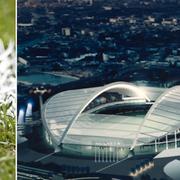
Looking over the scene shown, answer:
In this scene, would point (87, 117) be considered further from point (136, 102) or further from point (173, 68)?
point (173, 68)

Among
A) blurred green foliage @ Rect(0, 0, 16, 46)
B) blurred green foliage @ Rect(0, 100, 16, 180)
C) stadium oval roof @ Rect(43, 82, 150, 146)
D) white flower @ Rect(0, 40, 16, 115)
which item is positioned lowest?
blurred green foliage @ Rect(0, 100, 16, 180)

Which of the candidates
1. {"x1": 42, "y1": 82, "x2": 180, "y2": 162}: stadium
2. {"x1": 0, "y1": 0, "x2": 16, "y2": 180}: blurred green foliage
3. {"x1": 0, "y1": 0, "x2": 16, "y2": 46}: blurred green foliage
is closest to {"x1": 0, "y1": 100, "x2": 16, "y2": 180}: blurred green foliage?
{"x1": 0, "y1": 0, "x2": 16, "y2": 180}: blurred green foliage

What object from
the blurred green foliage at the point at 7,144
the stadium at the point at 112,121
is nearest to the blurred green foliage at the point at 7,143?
the blurred green foliage at the point at 7,144

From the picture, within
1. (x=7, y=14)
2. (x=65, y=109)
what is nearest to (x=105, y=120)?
(x=65, y=109)

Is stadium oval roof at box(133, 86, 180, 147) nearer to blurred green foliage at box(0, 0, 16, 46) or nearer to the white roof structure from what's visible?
the white roof structure

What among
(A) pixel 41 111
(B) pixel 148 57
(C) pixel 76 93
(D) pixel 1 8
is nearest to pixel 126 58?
(B) pixel 148 57

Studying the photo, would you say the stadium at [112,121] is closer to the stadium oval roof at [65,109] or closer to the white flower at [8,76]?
the stadium oval roof at [65,109]

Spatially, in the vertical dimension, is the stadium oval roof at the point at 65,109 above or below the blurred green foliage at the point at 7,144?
above
